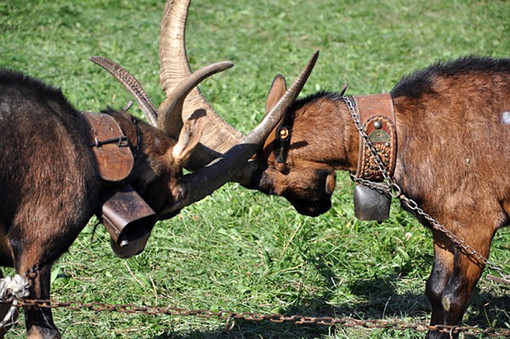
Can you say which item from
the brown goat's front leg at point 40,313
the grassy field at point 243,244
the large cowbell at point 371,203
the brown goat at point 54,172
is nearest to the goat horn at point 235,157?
the brown goat at point 54,172

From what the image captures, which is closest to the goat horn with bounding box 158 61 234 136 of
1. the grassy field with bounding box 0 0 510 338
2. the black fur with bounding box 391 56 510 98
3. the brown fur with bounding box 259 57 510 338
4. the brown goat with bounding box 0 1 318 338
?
the brown goat with bounding box 0 1 318 338

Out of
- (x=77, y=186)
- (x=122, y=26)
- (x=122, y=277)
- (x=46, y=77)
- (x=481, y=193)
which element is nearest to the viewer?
(x=77, y=186)

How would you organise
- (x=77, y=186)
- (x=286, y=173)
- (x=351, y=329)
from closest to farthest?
(x=77, y=186) < (x=286, y=173) < (x=351, y=329)

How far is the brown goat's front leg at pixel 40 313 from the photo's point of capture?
3824mm

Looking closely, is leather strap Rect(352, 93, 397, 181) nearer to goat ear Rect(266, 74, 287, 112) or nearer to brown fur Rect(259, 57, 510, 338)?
brown fur Rect(259, 57, 510, 338)

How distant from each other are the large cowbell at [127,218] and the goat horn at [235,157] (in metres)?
0.38

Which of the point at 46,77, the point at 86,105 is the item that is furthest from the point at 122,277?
the point at 46,77

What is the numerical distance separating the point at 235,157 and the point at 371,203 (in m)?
0.96

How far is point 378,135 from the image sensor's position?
466 centimetres

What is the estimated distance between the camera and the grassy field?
5.56 metres

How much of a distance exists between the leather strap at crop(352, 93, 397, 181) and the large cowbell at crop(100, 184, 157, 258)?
1.42m

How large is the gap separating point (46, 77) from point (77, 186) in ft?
20.0

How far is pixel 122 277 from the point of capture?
19.2ft

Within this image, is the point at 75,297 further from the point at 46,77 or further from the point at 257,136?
the point at 46,77
